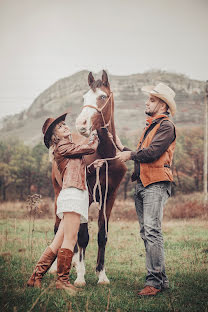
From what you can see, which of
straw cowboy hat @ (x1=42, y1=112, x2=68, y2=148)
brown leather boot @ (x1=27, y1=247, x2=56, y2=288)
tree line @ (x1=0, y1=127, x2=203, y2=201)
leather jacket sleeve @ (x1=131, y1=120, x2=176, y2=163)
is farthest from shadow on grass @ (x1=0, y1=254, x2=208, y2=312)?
tree line @ (x1=0, y1=127, x2=203, y2=201)

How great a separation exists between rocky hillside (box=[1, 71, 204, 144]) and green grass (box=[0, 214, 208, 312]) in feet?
79.1

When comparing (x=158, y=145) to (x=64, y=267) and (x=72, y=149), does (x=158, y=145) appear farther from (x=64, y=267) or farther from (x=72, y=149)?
(x=64, y=267)

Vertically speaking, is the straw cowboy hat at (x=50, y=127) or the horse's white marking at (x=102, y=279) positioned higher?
the straw cowboy hat at (x=50, y=127)

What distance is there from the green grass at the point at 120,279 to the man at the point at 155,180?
0.28 metres

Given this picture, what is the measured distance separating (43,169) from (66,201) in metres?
15.5

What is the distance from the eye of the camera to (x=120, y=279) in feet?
13.8

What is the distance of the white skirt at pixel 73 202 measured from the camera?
326cm

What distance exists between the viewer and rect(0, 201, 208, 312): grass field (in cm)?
294

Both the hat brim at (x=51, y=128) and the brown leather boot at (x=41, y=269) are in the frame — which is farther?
the hat brim at (x=51, y=128)

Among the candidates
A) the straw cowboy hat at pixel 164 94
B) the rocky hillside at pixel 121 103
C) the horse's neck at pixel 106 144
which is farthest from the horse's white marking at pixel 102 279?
the rocky hillside at pixel 121 103

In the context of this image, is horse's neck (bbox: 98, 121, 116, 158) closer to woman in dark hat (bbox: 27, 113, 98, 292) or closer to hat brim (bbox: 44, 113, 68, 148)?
woman in dark hat (bbox: 27, 113, 98, 292)

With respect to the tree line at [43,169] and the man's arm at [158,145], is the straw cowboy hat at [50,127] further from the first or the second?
the tree line at [43,169]

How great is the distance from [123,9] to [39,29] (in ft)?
8.69

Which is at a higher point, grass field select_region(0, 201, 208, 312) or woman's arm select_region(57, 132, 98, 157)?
woman's arm select_region(57, 132, 98, 157)
